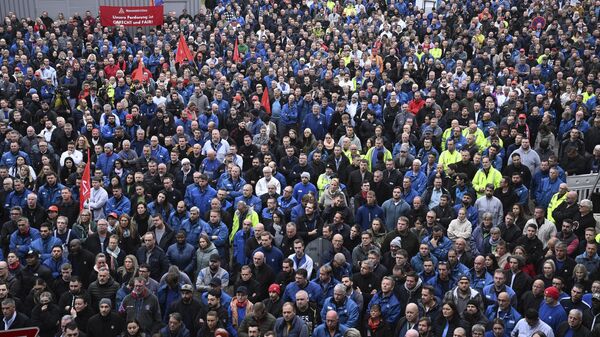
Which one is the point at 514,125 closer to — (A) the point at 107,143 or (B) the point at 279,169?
(B) the point at 279,169

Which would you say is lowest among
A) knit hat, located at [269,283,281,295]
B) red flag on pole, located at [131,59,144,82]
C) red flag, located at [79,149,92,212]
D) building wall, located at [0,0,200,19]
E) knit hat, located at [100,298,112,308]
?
knit hat, located at [269,283,281,295]

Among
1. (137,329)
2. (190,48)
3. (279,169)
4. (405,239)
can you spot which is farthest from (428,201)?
(190,48)

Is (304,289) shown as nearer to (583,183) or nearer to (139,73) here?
(583,183)

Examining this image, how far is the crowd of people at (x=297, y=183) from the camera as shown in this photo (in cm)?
1092

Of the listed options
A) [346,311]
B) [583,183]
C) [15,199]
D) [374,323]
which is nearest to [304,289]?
[346,311]

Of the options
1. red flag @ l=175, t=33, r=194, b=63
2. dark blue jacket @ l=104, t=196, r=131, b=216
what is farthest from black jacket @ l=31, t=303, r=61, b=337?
red flag @ l=175, t=33, r=194, b=63

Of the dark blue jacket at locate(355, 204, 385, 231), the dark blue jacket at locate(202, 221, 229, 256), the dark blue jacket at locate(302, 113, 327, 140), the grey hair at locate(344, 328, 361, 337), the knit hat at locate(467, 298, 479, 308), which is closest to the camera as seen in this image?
the grey hair at locate(344, 328, 361, 337)

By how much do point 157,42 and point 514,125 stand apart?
10697 mm

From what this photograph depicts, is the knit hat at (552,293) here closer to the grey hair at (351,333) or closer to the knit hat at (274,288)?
the grey hair at (351,333)

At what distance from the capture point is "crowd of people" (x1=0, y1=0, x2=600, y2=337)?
10.9 m

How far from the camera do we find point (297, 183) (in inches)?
590

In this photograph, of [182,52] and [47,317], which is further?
[182,52]

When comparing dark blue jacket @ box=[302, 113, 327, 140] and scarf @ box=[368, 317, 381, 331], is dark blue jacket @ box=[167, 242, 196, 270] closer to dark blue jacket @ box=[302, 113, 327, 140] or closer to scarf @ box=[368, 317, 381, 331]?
scarf @ box=[368, 317, 381, 331]

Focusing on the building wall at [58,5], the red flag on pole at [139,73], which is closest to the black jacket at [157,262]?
the red flag on pole at [139,73]
